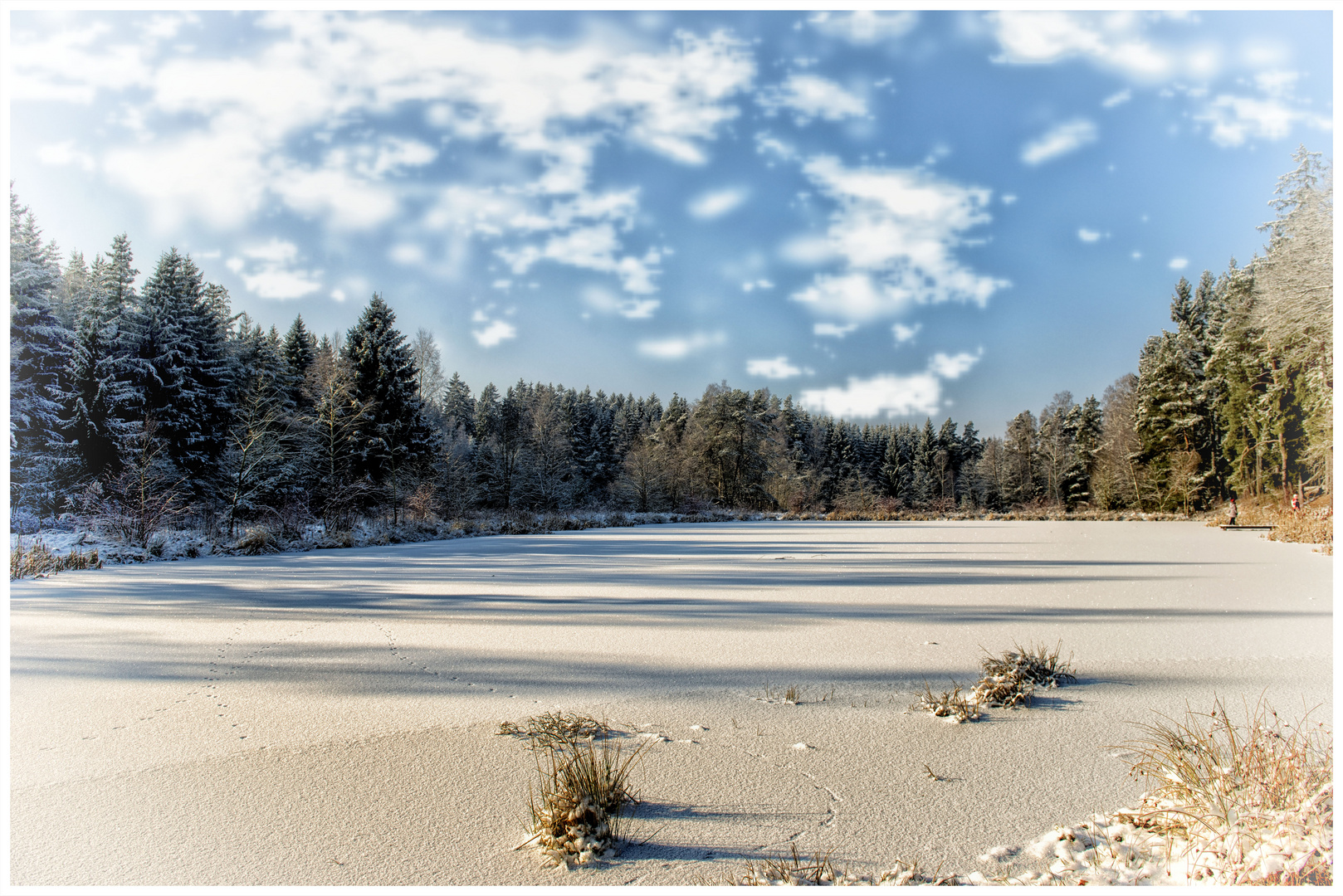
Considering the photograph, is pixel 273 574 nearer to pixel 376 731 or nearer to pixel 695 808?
pixel 376 731

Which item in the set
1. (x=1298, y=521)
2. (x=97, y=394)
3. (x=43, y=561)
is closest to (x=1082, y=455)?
(x=1298, y=521)

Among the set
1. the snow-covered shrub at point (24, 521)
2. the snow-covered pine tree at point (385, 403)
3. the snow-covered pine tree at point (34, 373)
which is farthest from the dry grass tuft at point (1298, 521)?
the snow-covered pine tree at point (34, 373)

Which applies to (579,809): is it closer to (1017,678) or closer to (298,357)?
(1017,678)

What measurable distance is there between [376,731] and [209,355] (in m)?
24.8

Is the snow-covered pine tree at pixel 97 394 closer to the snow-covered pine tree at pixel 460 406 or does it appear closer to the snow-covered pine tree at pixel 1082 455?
the snow-covered pine tree at pixel 460 406

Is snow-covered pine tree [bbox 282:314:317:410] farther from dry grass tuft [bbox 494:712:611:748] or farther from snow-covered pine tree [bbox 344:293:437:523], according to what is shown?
dry grass tuft [bbox 494:712:611:748]

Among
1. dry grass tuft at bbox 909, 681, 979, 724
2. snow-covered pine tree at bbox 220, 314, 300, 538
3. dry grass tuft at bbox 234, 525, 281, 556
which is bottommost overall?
Result: dry grass tuft at bbox 234, 525, 281, 556

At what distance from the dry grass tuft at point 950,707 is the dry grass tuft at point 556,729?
1587 mm

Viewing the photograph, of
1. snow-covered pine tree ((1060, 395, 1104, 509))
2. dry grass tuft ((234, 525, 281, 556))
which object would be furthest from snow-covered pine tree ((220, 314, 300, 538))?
snow-covered pine tree ((1060, 395, 1104, 509))

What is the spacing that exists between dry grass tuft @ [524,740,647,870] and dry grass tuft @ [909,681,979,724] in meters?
1.67

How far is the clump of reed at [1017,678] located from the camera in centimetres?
329

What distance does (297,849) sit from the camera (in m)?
1.90

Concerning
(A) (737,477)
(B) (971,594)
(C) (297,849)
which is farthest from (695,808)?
(A) (737,477)

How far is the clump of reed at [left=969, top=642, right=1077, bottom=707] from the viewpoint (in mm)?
3285
